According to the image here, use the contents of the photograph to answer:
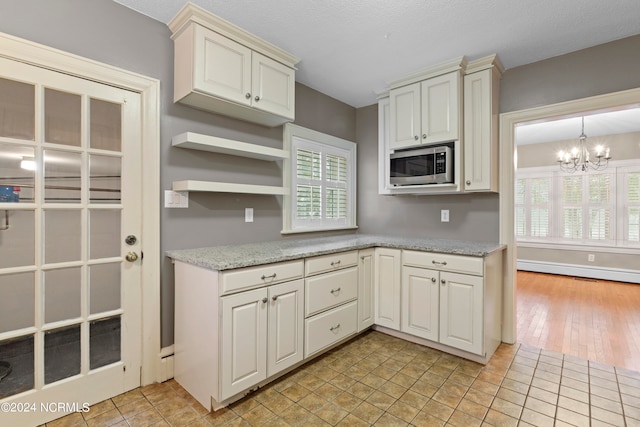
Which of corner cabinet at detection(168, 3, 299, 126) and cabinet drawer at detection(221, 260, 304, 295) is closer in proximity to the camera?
cabinet drawer at detection(221, 260, 304, 295)

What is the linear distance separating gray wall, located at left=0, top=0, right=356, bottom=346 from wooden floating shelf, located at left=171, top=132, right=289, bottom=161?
3.3 inches

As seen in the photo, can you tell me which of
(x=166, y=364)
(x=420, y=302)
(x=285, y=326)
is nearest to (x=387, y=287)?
(x=420, y=302)

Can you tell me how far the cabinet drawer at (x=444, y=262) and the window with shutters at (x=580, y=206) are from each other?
4.83 meters

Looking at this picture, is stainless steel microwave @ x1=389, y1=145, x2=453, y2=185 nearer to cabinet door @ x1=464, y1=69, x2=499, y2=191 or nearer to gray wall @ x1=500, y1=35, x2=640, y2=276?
cabinet door @ x1=464, y1=69, x2=499, y2=191

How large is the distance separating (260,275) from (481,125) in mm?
2271

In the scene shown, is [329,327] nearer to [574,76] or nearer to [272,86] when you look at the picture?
[272,86]

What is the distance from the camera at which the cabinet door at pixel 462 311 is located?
2.35m

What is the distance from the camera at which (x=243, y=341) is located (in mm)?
1851

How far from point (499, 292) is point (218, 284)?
2.45 m

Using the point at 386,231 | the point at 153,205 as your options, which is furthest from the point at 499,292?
the point at 153,205

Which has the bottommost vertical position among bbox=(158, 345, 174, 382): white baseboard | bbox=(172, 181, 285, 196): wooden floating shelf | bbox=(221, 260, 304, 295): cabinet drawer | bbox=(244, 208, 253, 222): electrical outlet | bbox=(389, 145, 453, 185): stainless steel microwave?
bbox=(158, 345, 174, 382): white baseboard

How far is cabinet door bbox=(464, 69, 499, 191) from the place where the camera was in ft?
8.69

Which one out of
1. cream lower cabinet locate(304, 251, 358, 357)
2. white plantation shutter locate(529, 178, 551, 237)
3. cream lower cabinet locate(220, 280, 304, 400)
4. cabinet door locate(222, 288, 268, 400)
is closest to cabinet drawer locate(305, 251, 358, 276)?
cream lower cabinet locate(304, 251, 358, 357)

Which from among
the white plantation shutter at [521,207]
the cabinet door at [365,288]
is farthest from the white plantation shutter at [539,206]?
the cabinet door at [365,288]
